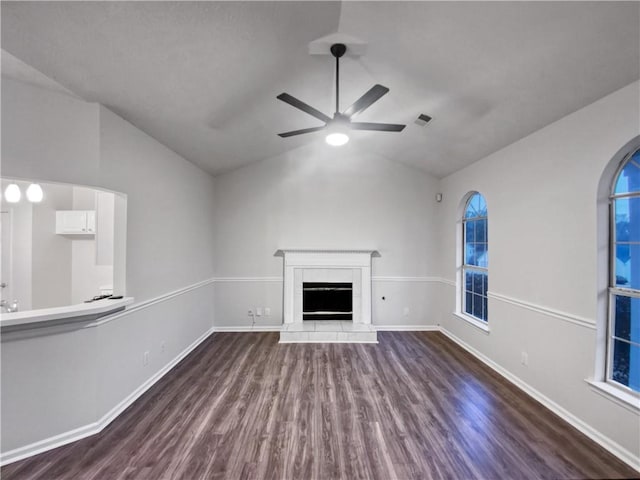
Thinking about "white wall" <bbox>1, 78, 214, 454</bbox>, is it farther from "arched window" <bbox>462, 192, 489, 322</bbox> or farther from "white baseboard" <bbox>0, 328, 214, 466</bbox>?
"arched window" <bbox>462, 192, 489, 322</bbox>

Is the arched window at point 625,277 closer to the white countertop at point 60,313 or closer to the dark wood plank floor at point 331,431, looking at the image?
the dark wood plank floor at point 331,431

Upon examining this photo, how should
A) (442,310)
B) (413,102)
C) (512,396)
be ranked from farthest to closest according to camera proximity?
1. (442,310)
2. (413,102)
3. (512,396)

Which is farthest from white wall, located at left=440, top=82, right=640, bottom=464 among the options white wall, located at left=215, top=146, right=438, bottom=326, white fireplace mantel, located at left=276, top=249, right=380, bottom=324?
white fireplace mantel, located at left=276, top=249, right=380, bottom=324

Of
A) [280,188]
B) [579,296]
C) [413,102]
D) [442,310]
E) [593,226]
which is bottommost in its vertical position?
[442,310]

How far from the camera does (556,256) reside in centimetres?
244

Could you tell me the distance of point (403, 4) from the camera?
174 centimetres

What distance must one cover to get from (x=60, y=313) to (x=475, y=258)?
460 centimetres

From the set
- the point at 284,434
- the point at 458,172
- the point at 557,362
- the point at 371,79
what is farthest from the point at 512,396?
the point at 371,79

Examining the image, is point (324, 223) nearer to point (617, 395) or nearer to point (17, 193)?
point (17, 193)

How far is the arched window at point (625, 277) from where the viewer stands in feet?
6.40

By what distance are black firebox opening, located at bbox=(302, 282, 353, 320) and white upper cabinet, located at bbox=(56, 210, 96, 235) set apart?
2967mm

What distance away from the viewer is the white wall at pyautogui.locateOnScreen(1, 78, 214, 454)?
1859 millimetres

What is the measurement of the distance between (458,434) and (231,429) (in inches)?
71.3

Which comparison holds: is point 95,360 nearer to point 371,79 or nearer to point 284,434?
point 284,434
